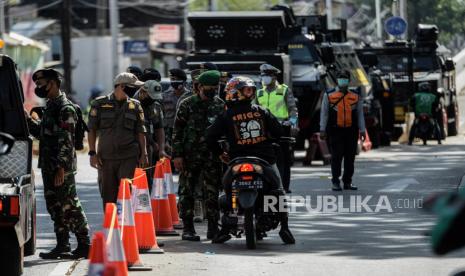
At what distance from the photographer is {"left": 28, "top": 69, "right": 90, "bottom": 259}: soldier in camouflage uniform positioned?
1247 cm

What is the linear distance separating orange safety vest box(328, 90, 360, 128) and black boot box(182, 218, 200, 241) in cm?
640

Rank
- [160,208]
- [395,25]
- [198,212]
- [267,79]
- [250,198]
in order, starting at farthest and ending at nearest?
[395,25]
[267,79]
[198,212]
[160,208]
[250,198]

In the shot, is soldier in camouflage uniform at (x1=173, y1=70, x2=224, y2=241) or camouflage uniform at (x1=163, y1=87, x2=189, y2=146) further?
camouflage uniform at (x1=163, y1=87, x2=189, y2=146)

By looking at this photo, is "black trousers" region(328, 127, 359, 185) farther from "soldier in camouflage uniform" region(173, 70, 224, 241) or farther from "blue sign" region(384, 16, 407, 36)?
"blue sign" region(384, 16, 407, 36)

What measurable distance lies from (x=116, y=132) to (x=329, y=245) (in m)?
2.37

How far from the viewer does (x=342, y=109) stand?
65.7 ft

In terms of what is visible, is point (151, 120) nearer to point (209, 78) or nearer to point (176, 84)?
point (209, 78)

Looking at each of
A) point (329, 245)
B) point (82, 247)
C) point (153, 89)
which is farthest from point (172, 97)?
point (82, 247)

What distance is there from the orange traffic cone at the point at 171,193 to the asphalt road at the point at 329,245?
446 mm

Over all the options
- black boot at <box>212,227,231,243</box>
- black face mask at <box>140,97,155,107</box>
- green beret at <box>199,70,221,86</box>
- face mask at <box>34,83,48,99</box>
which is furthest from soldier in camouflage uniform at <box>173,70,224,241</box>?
face mask at <box>34,83,48,99</box>

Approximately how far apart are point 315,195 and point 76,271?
8.41 metres

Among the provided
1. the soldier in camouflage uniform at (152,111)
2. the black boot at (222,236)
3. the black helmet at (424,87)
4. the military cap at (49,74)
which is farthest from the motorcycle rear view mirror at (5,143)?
the black helmet at (424,87)

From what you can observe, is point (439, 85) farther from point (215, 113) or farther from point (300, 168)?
point (215, 113)

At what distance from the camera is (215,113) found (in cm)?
1422
